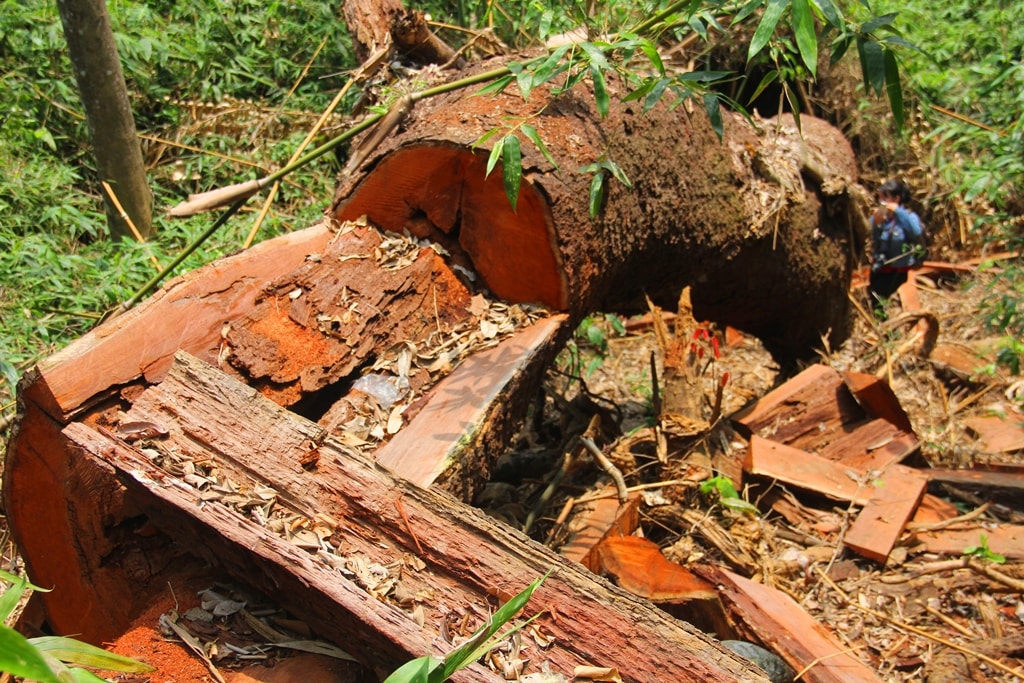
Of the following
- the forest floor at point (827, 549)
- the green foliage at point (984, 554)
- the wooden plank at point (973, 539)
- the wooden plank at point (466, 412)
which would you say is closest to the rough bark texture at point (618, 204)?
the wooden plank at point (466, 412)

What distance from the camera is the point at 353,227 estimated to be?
8.77ft

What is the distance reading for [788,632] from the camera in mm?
2406

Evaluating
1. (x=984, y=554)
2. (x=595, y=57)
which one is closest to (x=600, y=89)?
(x=595, y=57)

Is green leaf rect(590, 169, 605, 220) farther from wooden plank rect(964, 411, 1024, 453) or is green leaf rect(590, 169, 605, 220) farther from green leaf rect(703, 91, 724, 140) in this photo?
wooden plank rect(964, 411, 1024, 453)

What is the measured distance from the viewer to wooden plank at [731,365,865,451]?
3.64 m

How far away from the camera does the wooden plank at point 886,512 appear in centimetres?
308

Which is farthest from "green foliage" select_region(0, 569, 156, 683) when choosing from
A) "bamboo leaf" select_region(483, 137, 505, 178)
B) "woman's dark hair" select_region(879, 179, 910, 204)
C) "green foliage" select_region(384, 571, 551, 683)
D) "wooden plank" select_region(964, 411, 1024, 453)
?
"woman's dark hair" select_region(879, 179, 910, 204)

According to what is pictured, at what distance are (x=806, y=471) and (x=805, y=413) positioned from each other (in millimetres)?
384

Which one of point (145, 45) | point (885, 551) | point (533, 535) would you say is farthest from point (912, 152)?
point (145, 45)

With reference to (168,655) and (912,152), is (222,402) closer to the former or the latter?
(168,655)

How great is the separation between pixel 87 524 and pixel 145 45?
128 inches

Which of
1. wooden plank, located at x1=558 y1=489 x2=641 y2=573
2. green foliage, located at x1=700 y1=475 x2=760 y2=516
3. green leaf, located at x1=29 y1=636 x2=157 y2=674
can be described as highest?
green leaf, located at x1=29 y1=636 x2=157 y2=674

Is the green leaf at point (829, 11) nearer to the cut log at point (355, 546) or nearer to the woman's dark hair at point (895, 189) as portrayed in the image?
the cut log at point (355, 546)

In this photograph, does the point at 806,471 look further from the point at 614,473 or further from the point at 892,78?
the point at 892,78
